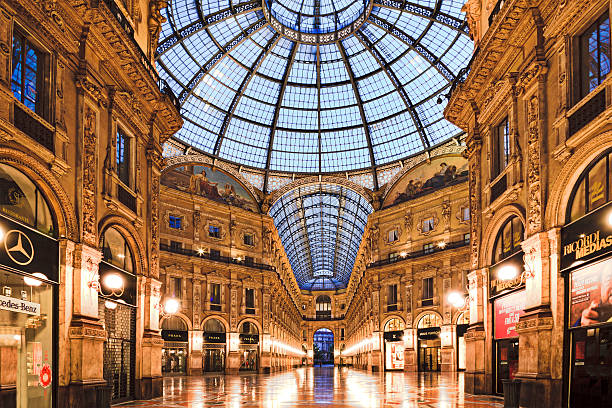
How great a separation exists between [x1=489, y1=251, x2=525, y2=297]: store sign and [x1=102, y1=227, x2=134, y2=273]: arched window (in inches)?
518

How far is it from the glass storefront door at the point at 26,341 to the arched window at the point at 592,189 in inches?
540

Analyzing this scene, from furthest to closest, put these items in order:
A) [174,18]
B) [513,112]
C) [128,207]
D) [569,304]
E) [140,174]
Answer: [174,18] → [140,174] → [128,207] → [513,112] → [569,304]

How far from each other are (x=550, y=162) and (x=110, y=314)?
14962mm

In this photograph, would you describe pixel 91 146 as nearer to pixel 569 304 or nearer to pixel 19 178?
pixel 19 178

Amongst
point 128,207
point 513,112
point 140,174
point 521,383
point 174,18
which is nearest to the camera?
point 521,383

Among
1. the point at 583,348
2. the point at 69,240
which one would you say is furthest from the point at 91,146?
the point at 583,348

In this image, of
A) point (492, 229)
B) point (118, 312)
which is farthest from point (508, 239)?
point (118, 312)

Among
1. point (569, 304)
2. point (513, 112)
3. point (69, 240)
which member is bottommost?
point (569, 304)

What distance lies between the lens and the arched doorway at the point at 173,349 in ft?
159

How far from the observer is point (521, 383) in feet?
53.1

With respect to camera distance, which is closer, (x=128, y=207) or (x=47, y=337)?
(x=47, y=337)

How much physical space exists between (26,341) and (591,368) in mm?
13382

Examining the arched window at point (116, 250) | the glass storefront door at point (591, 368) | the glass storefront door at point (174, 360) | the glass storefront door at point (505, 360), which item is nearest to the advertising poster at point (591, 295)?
the glass storefront door at point (591, 368)

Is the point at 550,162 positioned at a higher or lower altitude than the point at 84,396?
higher
